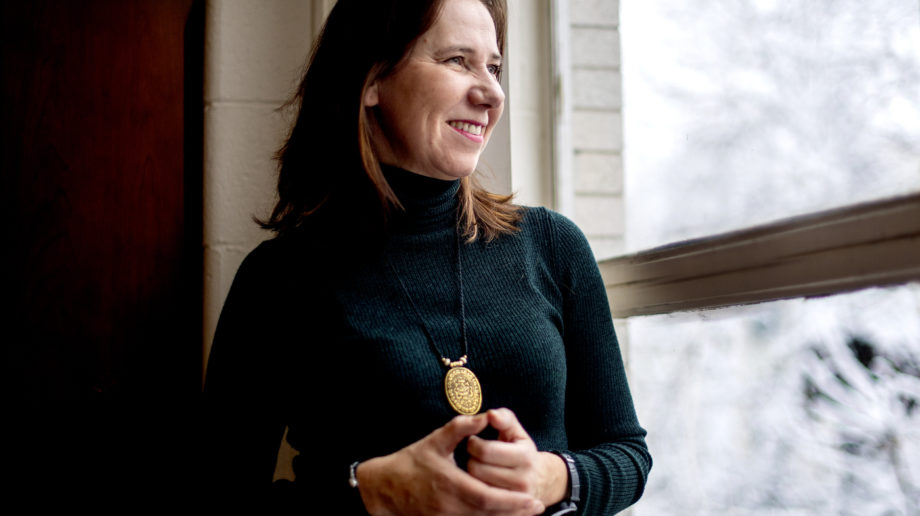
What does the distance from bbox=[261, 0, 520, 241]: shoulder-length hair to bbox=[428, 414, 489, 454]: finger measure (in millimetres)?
391

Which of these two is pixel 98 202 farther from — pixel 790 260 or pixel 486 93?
A: pixel 790 260

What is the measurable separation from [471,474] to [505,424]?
0.08m

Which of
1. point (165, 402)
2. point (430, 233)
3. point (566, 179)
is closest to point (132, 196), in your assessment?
point (165, 402)

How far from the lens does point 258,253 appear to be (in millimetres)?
1243

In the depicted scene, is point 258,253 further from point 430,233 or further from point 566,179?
point 566,179

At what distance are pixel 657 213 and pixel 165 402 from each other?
3.79ft

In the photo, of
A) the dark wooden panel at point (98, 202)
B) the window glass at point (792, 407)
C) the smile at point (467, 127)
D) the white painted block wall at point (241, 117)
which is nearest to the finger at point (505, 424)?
the window glass at point (792, 407)

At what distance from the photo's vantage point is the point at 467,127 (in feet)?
3.73

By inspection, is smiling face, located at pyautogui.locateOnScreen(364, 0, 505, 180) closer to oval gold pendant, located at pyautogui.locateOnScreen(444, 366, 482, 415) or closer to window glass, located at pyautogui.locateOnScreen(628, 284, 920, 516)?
oval gold pendant, located at pyautogui.locateOnScreen(444, 366, 482, 415)

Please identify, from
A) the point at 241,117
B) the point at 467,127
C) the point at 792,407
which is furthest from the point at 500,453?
the point at 241,117

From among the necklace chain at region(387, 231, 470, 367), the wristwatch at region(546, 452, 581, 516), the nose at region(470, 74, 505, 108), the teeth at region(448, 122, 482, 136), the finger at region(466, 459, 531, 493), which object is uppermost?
the nose at region(470, 74, 505, 108)

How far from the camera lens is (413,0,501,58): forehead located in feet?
3.69

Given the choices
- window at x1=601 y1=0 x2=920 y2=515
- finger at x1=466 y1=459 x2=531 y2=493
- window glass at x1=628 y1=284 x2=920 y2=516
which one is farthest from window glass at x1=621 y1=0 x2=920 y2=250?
finger at x1=466 y1=459 x2=531 y2=493

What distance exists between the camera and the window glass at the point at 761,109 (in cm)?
81
